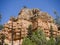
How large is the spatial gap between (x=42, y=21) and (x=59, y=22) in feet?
24.5

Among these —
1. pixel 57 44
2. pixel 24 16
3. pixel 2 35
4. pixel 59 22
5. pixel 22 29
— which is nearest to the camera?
pixel 57 44

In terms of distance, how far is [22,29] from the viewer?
111ft

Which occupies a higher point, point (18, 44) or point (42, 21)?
point (42, 21)

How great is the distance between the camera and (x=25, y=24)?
34656mm

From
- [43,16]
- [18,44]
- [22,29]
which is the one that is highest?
[43,16]

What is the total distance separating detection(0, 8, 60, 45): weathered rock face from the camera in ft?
111

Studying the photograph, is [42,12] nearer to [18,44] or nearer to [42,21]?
[42,21]

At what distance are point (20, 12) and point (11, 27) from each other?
4191 mm

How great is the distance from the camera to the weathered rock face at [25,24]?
3369 cm

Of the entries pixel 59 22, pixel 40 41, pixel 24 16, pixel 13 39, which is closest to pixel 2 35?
pixel 13 39

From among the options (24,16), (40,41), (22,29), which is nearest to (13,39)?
(22,29)

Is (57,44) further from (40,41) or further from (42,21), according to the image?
(42,21)

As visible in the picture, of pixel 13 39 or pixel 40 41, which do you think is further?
pixel 13 39

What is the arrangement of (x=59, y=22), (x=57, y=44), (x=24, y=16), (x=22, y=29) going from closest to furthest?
(x=57, y=44)
(x=22, y=29)
(x=24, y=16)
(x=59, y=22)
